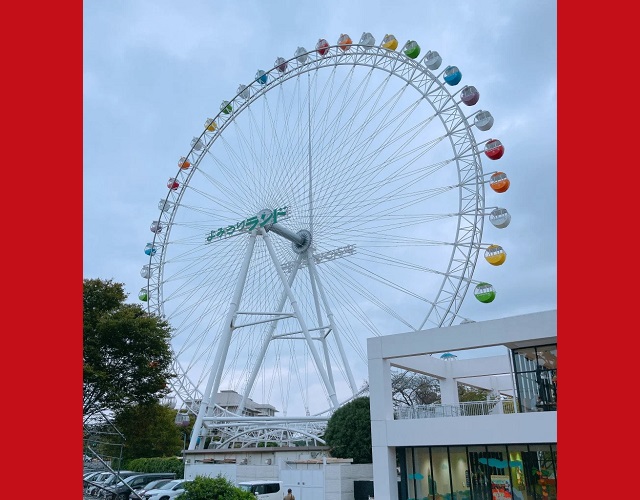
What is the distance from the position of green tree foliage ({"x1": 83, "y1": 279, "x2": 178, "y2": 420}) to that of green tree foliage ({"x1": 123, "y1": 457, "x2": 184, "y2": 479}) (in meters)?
14.2

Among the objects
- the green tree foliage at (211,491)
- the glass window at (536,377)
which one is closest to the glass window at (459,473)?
the glass window at (536,377)

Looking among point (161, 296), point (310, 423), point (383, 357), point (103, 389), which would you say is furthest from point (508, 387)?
point (161, 296)

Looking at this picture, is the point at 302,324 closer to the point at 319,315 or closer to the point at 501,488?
the point at 319,315

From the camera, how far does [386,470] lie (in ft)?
59.0

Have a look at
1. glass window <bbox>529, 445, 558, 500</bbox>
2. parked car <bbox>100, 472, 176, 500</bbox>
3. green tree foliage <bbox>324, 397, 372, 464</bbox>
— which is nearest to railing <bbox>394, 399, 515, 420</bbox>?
glass window <bbox>529, 445, 558, 500</bbox>

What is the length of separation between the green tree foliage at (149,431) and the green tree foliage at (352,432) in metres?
7.96

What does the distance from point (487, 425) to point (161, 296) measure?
25.9m

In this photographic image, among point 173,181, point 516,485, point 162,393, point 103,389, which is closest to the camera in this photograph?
point 516,485

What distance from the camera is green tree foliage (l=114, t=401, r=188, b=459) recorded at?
25906mm

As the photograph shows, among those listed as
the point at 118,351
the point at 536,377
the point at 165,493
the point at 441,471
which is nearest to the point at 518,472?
the point at 441,471

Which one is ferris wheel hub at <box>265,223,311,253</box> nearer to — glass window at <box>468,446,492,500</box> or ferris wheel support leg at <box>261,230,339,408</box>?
ferris wheel support leg at <box>261,230,339,408</box>

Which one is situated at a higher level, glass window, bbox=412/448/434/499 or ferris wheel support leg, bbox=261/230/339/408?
ferris wheel support leg, bbox=261/230/339/408

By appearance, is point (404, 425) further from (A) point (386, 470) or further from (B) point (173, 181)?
(B) point (173, 181)

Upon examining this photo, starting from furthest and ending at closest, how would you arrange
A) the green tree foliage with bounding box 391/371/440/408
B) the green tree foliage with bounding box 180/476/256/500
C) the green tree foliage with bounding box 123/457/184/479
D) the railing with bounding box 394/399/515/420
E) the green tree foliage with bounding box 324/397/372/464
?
the green tree foliage with bounding box 391/371/440/408 → the green tree foliage with bounding box 123/457/184/479 → the green tree foliage with bounding box 324/397/372/464 → the railing with bounding box 394/399/515/420 → the green tree foliage with bounding box 180/476/256/500
